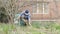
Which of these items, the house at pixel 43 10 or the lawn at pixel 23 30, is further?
the house at pixel 43 10

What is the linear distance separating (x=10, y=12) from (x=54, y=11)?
45.5 ft

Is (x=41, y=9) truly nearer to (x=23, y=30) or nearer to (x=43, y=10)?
(x=43, y=10)

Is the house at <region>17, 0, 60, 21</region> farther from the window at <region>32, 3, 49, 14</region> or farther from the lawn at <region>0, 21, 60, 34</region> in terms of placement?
the lawn at <region>0, 21, 60, 34</region>

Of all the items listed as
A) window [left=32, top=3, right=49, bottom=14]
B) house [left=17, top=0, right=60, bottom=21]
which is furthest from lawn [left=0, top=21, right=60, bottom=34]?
window [left=32, top=3, right=49, bottom=14]

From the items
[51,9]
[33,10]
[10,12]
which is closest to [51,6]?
[51,9]

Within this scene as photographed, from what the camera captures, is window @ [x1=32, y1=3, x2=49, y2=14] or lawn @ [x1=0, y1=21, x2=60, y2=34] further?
window @ [x1=32, y1=3, x2=49, y2=14]

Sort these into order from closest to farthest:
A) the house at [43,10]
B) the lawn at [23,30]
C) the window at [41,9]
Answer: the lawn at [23,30]
the house at [43,10]
the window at [41,9]

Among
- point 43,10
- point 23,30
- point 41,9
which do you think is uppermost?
point 41,9

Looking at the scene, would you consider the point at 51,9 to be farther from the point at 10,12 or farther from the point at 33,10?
the point at 10,12

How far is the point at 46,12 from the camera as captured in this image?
74.6 ft

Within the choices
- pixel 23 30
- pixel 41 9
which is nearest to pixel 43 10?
pixel 41 9

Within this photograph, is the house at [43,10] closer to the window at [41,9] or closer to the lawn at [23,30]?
the window at [41,9]

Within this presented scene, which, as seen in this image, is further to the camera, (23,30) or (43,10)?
(43,10)

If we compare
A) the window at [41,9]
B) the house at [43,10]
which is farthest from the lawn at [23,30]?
the window at [41,9]
